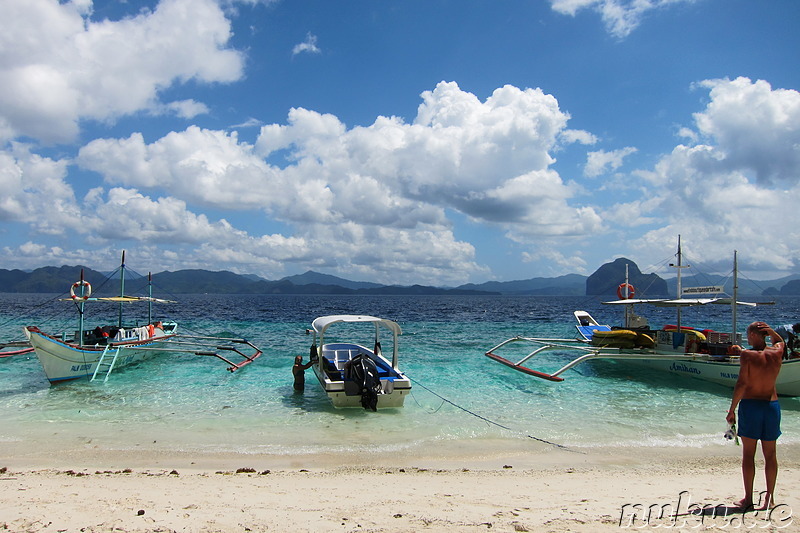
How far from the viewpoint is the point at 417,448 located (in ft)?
30.2

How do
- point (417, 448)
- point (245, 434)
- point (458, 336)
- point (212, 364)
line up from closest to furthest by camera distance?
point (417, 448) < point (245, 434) < point (212, 364) < point (458, 336)

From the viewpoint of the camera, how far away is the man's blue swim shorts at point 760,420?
491 cm

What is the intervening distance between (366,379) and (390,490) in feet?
17.4

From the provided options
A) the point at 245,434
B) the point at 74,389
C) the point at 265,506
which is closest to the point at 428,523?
the point at 265,506

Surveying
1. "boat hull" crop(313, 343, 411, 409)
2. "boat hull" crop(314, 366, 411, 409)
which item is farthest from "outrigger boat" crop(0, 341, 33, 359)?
"boat hull" crop(314, 366, 411, 409)

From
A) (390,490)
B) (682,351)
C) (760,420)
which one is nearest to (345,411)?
(390,490)

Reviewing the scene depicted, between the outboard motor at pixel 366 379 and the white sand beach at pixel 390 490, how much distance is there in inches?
106

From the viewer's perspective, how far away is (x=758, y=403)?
16.3ft

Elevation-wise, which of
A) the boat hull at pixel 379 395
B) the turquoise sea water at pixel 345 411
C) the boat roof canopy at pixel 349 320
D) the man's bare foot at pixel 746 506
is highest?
the boat roof canopy at pixel 349 320

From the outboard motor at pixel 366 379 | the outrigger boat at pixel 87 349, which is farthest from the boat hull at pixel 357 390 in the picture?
the outrigger boat at pixel 87 349

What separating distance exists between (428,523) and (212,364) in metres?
16.9

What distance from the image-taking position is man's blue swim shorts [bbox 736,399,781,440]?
4906 mm

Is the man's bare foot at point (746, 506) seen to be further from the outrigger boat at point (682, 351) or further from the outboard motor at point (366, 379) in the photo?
the outrigger boat at point (682, 351)

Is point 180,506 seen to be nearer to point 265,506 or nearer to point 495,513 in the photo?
point 265,506
